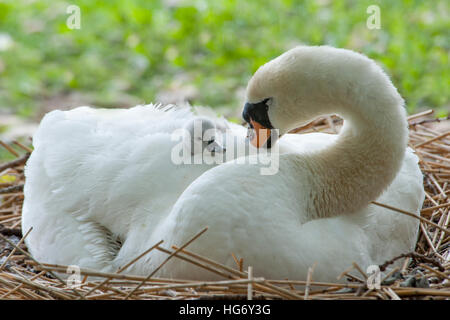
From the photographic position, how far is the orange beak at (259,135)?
2.85m

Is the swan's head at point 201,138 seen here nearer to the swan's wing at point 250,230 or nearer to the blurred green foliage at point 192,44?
the swan's wing at point 250,230

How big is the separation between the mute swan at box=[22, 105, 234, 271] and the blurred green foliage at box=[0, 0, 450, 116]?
2.94 metres

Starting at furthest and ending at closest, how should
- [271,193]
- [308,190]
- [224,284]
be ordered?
[308,190] → [271,193] → [224,284]

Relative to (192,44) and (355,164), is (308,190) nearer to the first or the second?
(355,164)

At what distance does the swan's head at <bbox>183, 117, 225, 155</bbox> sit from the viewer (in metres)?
3.02

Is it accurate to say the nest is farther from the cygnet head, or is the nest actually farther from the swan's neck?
the cygnet head

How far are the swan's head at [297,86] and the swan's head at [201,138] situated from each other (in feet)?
0.92

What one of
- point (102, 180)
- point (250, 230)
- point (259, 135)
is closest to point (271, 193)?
point (250, 230)

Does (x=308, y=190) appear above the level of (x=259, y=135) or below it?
below

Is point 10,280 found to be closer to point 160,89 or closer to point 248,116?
point 248,116

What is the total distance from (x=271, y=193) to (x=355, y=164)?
16.9 inches

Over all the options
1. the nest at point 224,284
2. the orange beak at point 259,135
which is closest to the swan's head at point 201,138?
the orange beak at point 259,135

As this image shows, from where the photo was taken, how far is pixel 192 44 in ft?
23.4
